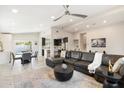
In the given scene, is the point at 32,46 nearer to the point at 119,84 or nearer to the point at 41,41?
the point at 41,41

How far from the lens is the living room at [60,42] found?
14.0 feet

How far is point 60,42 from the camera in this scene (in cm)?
1037

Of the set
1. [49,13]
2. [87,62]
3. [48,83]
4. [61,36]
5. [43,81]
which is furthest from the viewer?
[61,36]

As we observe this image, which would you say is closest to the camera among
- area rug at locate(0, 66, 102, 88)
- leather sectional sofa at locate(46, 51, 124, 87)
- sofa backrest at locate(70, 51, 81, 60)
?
area rug at locate(0, 66, 102, 88)

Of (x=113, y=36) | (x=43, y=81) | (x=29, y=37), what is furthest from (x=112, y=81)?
(x=29, y=37)

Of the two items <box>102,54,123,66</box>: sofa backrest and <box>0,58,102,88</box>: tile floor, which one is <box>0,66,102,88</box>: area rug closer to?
<box>0,58,102,88</box>: tile floor

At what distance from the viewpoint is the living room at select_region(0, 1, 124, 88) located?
4277 mm

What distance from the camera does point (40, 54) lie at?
13.0 metres

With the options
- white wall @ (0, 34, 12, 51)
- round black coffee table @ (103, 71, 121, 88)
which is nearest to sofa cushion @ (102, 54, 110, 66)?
round black coffee table @ (103, 71, 121, 88)

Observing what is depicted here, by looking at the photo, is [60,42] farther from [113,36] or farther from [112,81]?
[112,81]

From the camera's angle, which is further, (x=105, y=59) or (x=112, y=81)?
(x=105, y=59)
